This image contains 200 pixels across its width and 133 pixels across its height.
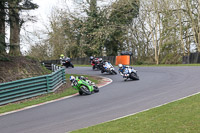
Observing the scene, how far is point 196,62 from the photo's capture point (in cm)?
3109

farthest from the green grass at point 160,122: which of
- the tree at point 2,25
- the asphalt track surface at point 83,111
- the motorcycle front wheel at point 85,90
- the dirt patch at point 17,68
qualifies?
the dirt patch at point 17,68

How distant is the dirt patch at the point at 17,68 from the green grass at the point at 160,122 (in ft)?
35.9

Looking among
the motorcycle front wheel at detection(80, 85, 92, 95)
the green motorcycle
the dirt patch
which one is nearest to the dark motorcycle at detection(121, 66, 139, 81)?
the green motorcycle

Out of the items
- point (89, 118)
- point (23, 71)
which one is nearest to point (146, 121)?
point (89, 118)

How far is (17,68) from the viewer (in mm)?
19391

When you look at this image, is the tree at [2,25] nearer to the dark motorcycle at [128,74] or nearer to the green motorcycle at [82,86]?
the green motorcycle at [82,86]

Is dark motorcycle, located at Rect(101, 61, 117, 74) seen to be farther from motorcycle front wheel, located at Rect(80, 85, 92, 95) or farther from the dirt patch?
motorcycle front wheel, located at Rect(80, 85, 92, 95)

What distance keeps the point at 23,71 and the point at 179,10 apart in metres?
21.8

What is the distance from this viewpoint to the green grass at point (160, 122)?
6570 millimetres

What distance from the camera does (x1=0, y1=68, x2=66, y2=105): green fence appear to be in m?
13.8

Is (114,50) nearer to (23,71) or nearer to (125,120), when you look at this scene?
(23,71)

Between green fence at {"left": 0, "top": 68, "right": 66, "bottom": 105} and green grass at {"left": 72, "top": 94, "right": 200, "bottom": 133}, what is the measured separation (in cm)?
754

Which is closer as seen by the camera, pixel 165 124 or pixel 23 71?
pixel 165 124

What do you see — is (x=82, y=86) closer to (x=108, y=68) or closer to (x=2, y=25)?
(x=2, y=25)
